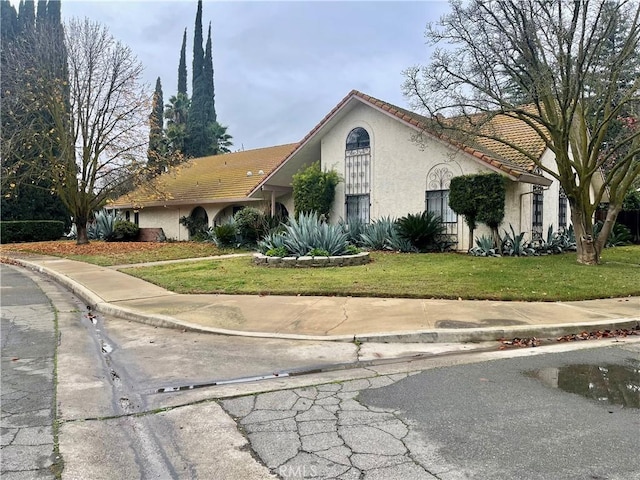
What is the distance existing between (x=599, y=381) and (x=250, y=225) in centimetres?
1734

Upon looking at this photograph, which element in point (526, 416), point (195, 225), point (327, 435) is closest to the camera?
point (327, 435)

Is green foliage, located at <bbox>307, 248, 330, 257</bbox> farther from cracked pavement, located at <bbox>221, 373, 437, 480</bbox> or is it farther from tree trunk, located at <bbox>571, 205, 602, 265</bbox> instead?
cracked pavement, located at <bbox>221, 373, 437, 480</bbox>

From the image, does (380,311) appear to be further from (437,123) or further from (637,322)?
(437,123)

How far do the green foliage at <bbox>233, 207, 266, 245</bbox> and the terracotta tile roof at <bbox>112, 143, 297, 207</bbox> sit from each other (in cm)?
174

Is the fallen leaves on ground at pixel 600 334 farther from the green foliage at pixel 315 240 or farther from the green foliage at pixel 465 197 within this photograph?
the green foliage at pixel 315 240

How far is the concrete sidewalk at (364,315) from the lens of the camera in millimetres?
6953

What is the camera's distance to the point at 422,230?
54.7 ft

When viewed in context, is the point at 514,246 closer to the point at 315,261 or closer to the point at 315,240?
the point at 315,240

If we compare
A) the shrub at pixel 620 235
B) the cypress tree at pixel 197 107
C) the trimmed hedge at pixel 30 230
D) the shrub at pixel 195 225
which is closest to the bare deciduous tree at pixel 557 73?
the shrub at pixel 620 235

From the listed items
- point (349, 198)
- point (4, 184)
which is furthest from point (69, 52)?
point (349, 198)

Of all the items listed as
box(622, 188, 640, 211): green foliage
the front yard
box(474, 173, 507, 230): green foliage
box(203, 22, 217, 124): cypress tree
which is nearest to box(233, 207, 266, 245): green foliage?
the front yard

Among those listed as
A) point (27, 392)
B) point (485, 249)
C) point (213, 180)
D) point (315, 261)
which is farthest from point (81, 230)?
point (27, 392)

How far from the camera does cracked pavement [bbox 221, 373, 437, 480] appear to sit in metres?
3.25

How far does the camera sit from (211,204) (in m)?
26.6
